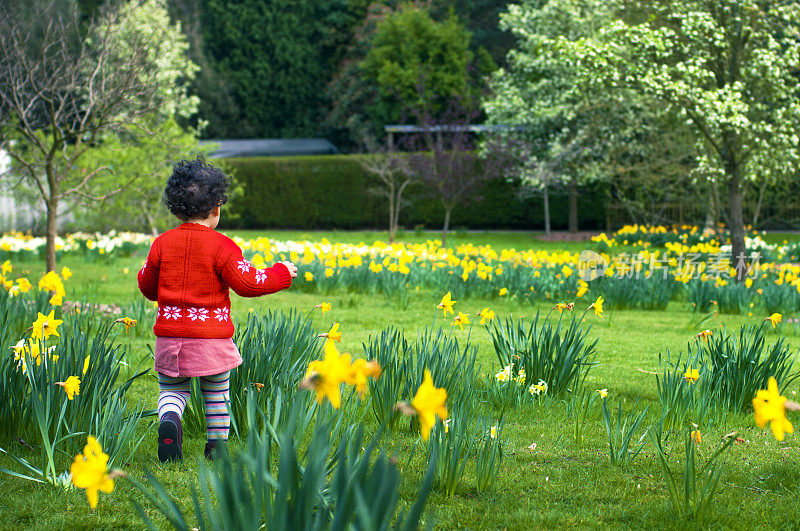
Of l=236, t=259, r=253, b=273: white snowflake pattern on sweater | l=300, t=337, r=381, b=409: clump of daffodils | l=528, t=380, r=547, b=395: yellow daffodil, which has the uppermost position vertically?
l=236, t=259, r=253, b=273: white snowflake pattern on sweater

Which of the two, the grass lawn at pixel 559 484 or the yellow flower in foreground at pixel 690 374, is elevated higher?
the yellow flower in foreground at pixel 690 374

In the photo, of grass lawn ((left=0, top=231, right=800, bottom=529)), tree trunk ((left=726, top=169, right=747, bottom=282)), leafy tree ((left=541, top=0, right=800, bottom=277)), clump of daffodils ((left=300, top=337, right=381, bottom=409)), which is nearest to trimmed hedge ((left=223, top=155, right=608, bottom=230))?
leafy tree ((left=541, top=0, right=800, bottom=277))

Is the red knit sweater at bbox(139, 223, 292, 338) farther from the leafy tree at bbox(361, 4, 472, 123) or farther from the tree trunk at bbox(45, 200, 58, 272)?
the leafy tree at bbox(361, 4, 472, 123)

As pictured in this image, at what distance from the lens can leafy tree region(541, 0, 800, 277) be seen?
9430 mm

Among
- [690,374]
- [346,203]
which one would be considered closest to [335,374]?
[690,374]

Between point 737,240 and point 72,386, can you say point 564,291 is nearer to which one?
point 737,240

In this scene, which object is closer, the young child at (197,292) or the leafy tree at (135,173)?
the young child at (197,292)

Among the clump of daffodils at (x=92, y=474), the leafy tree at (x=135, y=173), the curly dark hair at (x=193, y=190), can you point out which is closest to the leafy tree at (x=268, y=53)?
the leafy tree at (x=135, y=173)

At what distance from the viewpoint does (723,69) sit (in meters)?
10.2

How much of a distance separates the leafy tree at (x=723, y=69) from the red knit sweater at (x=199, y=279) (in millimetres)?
7751

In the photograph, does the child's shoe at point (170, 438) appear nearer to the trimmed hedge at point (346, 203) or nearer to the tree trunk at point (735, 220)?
the tree trunk at point (735, 220)

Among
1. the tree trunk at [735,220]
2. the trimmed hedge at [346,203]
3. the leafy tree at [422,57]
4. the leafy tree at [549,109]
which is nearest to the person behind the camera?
the tree trunk at [735,220]

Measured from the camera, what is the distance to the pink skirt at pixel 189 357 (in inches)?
109

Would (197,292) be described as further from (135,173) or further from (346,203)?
(346,203)
